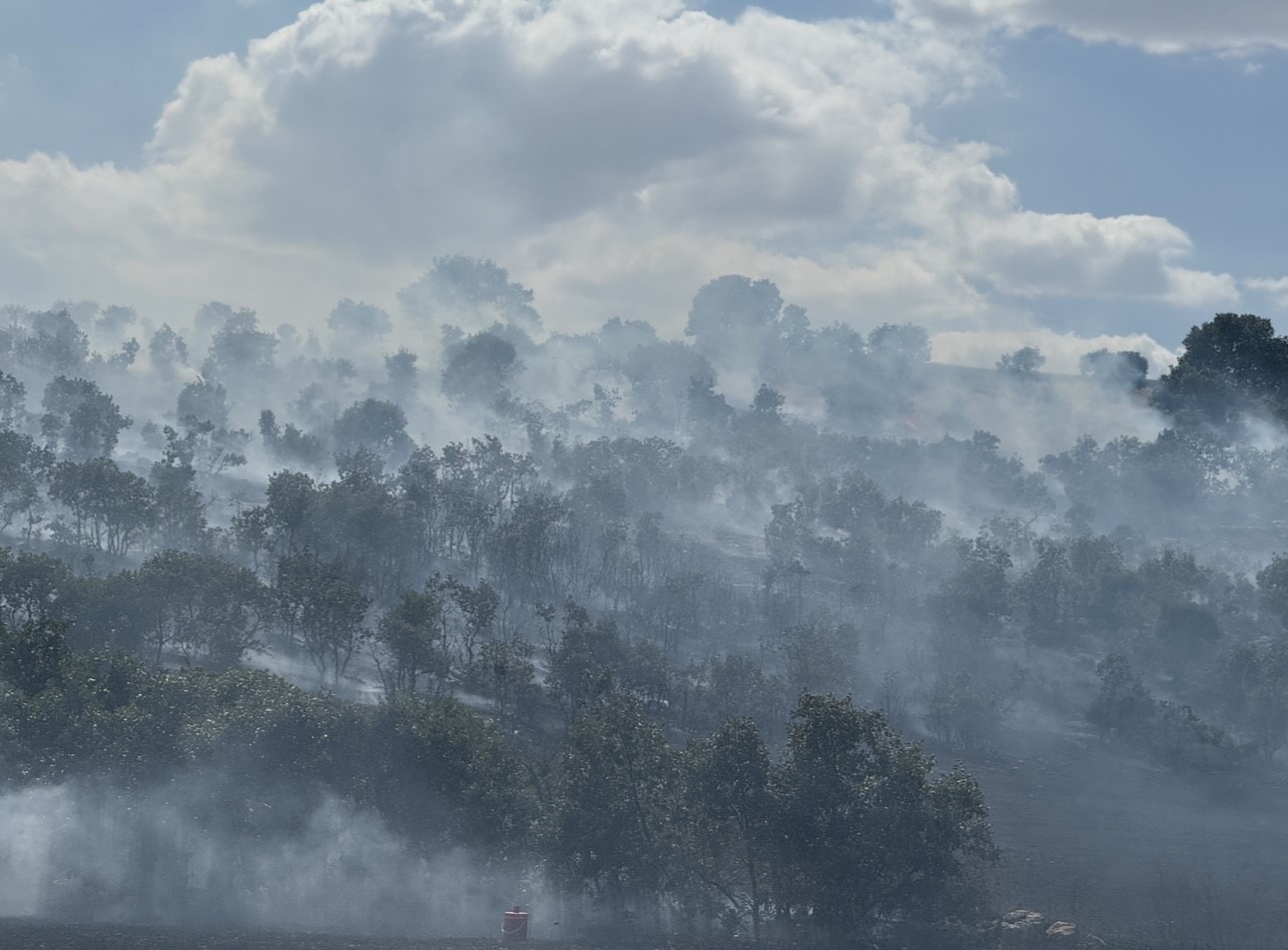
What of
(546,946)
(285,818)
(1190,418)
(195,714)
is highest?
(1190,418)

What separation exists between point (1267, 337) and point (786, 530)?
76621mm

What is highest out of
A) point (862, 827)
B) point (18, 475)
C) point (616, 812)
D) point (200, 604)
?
point (18, 475)

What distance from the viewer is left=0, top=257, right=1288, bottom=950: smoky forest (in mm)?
63781

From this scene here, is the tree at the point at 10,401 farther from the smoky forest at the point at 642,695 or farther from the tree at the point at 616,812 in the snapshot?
the tree at the point at 616,812

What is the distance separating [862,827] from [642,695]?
1960 inches

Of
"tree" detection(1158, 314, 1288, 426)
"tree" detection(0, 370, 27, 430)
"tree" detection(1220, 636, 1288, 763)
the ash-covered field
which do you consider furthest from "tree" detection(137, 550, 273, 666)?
"tree" detection(0, 370, 27, 430)

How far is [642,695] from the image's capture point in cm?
11088

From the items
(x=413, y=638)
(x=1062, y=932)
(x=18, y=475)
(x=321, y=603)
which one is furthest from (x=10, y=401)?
(x=1062, y=932)

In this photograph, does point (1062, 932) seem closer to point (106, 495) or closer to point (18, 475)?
point (106, 495)

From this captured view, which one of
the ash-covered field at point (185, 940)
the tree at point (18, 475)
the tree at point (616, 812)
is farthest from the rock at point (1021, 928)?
the tree at point (18, 475)

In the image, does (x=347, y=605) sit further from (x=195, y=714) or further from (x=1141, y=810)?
(x=1141, y=810)

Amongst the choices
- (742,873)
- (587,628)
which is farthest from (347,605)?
(742,873)

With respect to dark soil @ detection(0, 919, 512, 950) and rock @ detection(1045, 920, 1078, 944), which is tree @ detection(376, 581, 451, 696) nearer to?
dark soil @ detection(0, 919, 512, 950)

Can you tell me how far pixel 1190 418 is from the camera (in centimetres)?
10319
